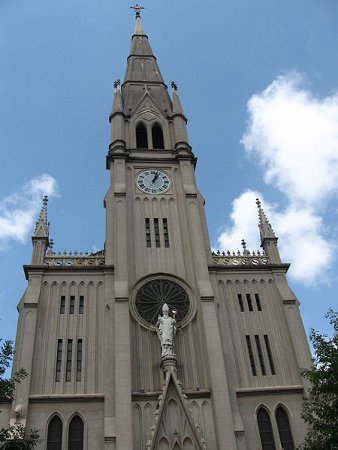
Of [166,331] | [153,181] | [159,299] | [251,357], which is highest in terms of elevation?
[153,181]

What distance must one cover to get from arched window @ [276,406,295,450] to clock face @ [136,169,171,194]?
16.0 metres

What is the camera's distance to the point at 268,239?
3350 centimetres

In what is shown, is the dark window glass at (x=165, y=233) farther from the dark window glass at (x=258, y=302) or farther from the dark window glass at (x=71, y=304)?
the dark window glass at (x=71, y=304)

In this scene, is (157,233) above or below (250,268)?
above

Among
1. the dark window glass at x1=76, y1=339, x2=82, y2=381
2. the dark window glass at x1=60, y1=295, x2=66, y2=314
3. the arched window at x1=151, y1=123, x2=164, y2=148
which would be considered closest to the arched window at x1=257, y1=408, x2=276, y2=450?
the dark window glass at x1=76, y1=339, x2=82, y2=381

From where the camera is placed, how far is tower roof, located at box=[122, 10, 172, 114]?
42406mm

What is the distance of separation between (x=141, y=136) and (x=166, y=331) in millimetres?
18120

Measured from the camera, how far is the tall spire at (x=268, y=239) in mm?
32719

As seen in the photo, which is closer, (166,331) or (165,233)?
(166,331)

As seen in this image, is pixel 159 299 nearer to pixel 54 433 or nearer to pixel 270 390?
pixel 270 390

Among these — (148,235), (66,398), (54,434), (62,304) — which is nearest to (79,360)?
(66,398)

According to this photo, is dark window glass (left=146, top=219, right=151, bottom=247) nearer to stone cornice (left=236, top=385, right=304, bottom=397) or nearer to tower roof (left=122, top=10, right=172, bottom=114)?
stone cornice (left=236, top=385, right=304, bottom=397)

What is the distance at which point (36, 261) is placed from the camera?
100 ft

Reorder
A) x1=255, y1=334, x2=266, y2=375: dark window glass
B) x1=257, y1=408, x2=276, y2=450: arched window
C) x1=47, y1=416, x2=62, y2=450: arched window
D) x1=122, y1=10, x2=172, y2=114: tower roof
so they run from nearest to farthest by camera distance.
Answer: x1=47, y1=416, x2=62, y2=450: arched window → x1=257, y1=408, x2=276, y2=450: arched window → x1=255, y1=334, x2=266, y2=375: dark window glass → x1=122, y1=10, x2=172, y2=114: tower roof
